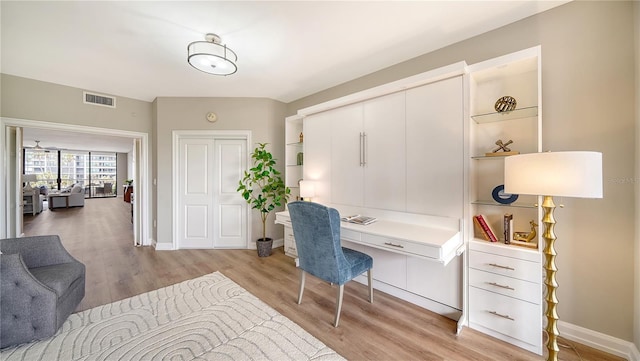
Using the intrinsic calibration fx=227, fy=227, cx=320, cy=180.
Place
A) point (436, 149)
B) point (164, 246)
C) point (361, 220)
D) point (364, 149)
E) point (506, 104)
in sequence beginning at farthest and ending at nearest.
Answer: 1. point (164, 246)
2. point (364, 149)
3. point (361, 220)
4. point (436, 149)
5. point (506, 104)

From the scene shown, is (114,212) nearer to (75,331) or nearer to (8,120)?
(8,120)

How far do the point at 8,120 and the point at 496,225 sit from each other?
19.3ft

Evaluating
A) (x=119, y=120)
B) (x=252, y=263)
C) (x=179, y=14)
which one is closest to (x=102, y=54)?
(x=179, y=14)

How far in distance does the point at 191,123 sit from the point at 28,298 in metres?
2.98

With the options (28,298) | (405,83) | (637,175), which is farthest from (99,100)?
(637,175)

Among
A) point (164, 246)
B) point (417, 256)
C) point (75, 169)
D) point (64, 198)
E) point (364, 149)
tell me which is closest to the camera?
point (417, 256)

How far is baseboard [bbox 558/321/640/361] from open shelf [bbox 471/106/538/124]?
172 cm

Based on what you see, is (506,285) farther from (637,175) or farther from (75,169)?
(75,169)

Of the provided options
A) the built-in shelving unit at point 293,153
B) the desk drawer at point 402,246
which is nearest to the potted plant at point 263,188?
the built-in shelving unit at point 293,153

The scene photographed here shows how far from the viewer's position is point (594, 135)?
5.61ft

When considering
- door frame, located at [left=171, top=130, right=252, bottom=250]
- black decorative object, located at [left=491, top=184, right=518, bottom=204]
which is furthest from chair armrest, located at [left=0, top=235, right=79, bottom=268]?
black decorative object, located at [left=491, top=184, right=518, bottom=204]

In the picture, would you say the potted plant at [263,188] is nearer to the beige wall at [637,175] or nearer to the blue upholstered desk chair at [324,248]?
the blue upholstered desk chair at [324,248]

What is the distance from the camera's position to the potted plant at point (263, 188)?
3.73 meters

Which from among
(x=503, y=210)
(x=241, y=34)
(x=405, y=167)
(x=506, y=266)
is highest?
(x=241, y=34)
